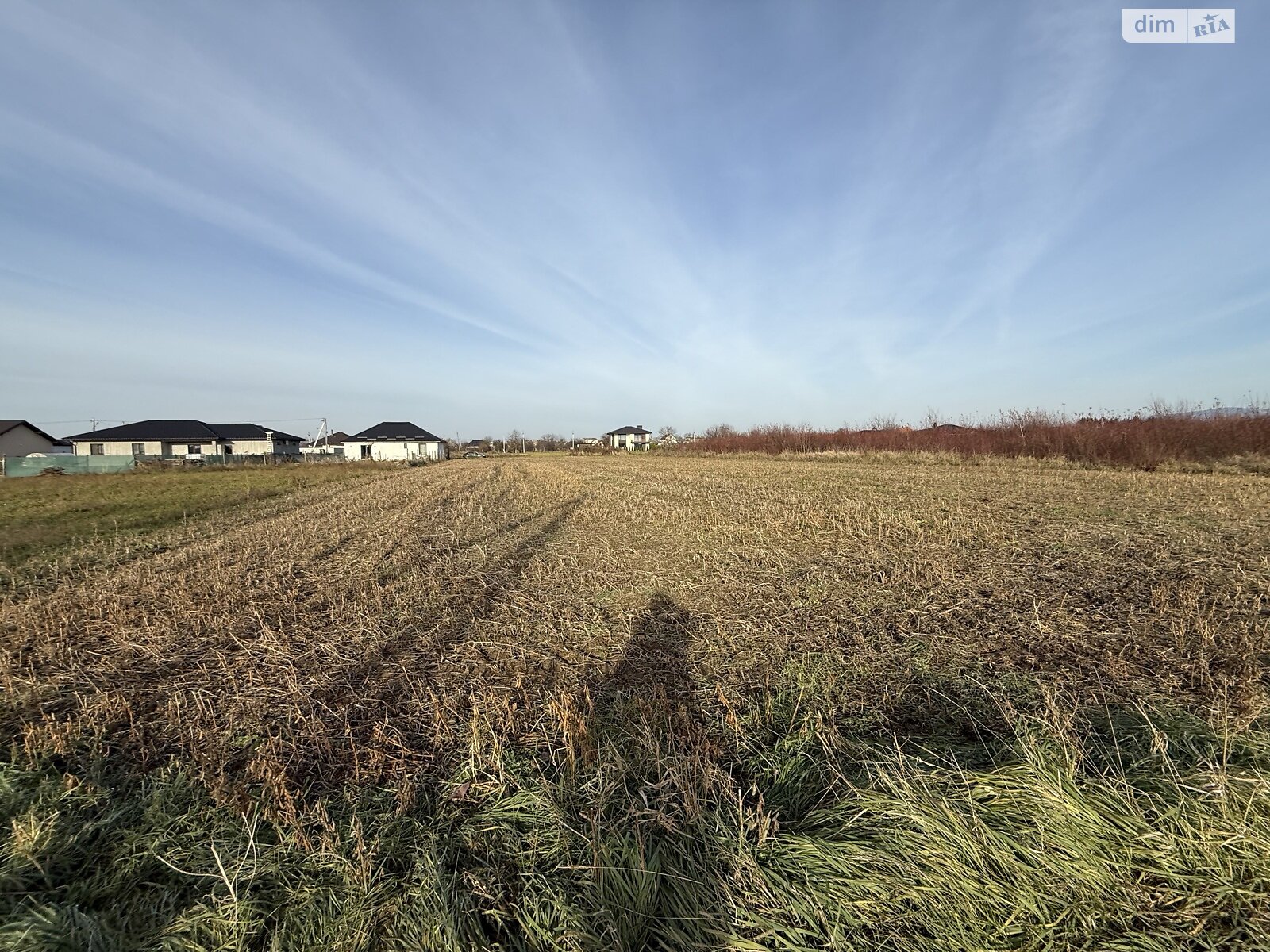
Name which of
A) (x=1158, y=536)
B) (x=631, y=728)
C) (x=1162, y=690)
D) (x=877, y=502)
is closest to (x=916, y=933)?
(x=631, y=728)

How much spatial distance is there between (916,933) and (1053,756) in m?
1.32

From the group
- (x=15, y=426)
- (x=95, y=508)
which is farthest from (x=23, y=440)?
(x=95, y=508)

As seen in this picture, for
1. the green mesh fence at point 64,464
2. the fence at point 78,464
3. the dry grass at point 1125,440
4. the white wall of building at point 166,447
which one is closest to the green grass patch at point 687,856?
the dry grass at point 1125,440

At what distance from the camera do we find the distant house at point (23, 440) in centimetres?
5331

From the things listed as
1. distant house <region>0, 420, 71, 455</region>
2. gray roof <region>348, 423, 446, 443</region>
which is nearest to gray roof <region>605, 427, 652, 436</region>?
gray roof <region>348, 423, 446, 443</region>

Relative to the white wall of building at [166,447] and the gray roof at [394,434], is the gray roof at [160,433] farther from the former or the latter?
the gray roof at [394,434]

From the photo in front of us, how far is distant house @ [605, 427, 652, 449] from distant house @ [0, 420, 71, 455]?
84657mm

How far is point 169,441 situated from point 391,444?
79.4ft

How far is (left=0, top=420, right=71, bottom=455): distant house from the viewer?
53312 mm

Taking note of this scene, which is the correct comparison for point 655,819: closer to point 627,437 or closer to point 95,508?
point 95,508

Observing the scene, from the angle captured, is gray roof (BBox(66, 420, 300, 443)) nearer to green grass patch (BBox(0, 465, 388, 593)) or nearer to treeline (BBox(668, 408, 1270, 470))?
green grass patch (BBox(0, 465, 388, 593))

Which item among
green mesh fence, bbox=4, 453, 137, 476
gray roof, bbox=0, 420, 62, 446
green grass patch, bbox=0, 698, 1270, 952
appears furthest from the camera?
gray roof, bbox=0, 420, 62, 446

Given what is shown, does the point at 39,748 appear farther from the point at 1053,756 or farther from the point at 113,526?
the point at 113,526

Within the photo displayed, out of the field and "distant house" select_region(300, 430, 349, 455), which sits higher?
"distant house" select_region(300, 430, 349, 455)
